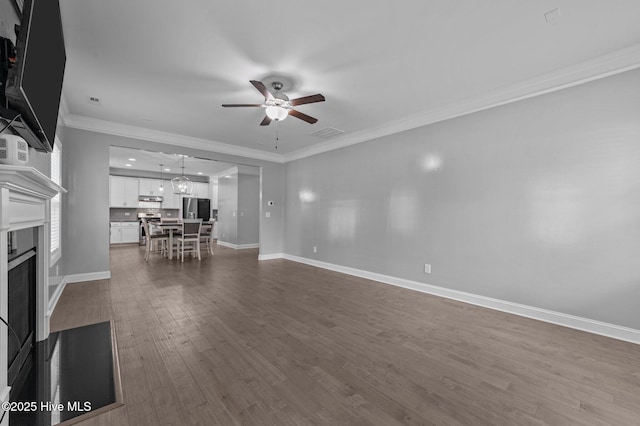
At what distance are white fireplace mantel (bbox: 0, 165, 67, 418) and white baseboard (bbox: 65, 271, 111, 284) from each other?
260cm

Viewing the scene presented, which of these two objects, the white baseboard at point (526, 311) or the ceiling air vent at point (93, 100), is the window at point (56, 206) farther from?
the white baseboard at point (526, 311)

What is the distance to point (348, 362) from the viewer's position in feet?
6.98

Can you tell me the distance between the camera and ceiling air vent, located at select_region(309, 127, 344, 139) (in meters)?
5.04

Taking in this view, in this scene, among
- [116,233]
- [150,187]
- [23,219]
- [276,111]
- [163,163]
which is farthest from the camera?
[150,187]

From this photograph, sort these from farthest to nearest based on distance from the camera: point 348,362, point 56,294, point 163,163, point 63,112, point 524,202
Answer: point 163,163, point 63,112, point 56,294, point 524,202, point 348,362

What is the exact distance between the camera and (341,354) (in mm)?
2254

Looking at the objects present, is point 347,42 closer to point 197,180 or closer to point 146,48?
point 146,48

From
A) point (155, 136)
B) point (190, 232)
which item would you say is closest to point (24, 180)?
point (155, 136)

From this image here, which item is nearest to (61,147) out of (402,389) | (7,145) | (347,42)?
(7,145)

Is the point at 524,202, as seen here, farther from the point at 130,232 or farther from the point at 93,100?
the point at 130,232

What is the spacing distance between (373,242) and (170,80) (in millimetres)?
3954

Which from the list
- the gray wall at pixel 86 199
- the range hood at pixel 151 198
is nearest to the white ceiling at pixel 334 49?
the gray wall at pixel 86 199

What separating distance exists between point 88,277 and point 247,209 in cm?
480

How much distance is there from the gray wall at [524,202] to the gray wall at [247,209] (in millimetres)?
5065
